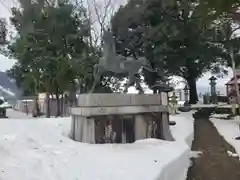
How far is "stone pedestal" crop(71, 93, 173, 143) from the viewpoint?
9.67 m

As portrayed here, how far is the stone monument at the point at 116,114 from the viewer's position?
9.69 metres

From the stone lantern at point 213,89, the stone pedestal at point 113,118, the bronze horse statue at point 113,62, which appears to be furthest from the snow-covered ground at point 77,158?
the stone lantern at point 213,89

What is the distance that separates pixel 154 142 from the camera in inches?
391

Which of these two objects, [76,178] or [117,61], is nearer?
[76,178]

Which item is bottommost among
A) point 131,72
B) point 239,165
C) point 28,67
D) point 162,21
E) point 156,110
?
point 239,165

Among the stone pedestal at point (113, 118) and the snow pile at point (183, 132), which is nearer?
the stone pedestal at point (113, 118)

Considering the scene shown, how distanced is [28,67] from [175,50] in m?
10.2

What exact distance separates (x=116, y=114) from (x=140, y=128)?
82cm

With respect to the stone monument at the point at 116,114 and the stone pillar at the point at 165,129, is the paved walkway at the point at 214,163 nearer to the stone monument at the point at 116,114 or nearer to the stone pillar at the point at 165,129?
the stone pillar at the point at 165,129

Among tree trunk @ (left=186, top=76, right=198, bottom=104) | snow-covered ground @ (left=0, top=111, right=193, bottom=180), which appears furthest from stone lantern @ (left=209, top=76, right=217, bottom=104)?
snow-covered ground @ (left=0, top=111, right=193, bottom=180)

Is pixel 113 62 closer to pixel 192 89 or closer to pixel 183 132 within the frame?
pixel 183 132

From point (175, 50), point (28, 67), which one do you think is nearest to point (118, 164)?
point (175, 50)

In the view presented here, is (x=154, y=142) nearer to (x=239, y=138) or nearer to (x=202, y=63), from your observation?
(x=239, y=138)

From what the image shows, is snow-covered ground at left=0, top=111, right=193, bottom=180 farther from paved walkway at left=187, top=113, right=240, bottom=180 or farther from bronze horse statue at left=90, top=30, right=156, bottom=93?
bronze horse statue at left=90, top=30, right=156, bottom=93
